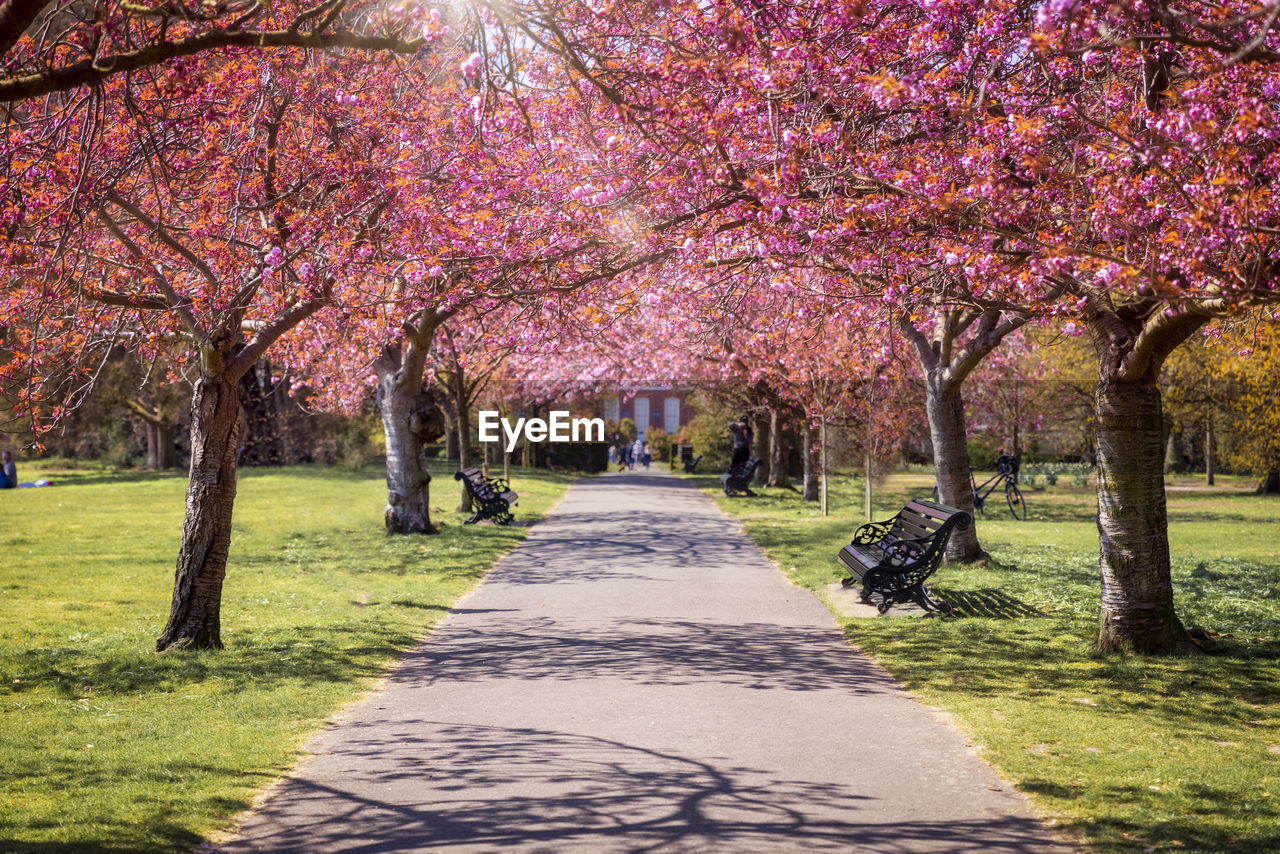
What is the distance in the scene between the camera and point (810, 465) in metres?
28.5

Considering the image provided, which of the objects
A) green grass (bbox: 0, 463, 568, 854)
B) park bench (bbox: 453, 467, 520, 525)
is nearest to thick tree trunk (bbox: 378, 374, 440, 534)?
green grass (bbox: 0, 463, 568, 854)

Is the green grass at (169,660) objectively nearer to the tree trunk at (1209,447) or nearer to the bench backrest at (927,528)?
the bench backrest at (927,528)

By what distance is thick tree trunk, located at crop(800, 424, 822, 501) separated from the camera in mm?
28406

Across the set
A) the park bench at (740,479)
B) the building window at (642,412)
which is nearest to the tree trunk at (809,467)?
the park bench at (740,479)

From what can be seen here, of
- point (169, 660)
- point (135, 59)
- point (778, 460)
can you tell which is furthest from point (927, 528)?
point (778, 460)

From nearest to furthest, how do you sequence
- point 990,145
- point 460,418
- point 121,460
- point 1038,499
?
point 990,145
point 460,418
point 1038,499
point 121,460

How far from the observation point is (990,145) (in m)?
7.55

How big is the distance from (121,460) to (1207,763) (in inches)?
1731

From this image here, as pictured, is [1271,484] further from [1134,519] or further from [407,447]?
[1134,519]

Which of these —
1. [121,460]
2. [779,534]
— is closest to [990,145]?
[779,534]

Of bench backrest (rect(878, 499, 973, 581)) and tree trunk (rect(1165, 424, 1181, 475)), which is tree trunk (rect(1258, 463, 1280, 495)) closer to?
tree trunk (rect(1165, 424, 1181, 475))

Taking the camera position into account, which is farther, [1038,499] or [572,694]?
[1038,499]

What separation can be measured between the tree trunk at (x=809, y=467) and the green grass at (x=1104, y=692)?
38.0ft

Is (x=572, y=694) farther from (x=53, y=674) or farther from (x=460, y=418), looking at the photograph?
(x=460, y=418)
